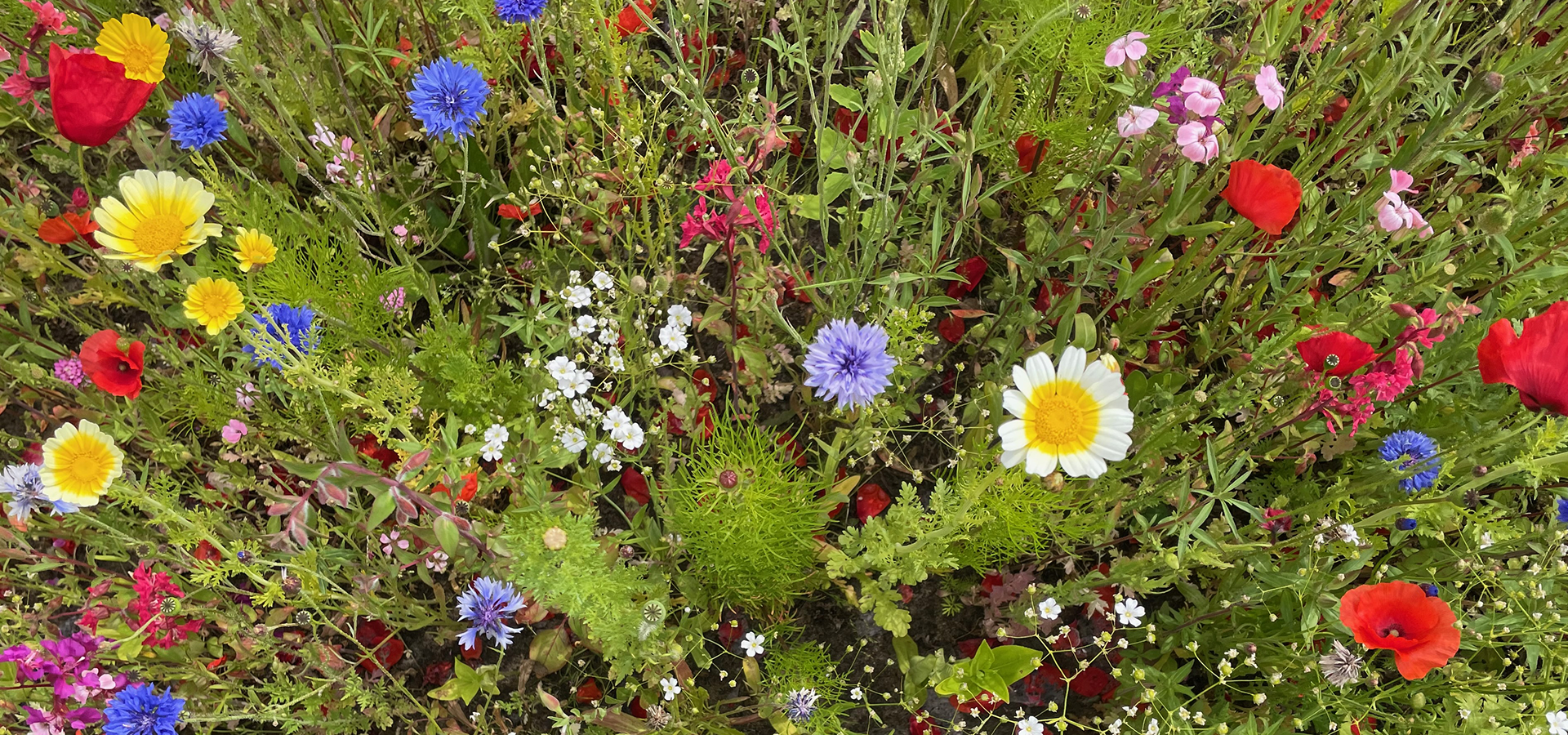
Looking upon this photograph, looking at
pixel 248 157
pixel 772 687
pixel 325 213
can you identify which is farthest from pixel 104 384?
pixel 772 687

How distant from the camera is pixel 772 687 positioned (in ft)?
6.36

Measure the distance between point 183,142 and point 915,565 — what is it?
1.88m

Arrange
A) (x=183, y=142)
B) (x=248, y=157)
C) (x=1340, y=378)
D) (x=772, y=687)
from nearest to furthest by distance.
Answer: (x=1340, y=378)
(x=183, y=142)
(x=772, y=687)
(x=248, y=157)

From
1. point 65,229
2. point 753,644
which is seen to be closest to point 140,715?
point 65,229

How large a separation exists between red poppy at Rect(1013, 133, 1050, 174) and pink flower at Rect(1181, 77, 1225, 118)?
65cm

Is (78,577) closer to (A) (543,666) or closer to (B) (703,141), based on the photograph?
(A) (543,666)

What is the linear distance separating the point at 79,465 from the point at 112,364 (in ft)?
0.86

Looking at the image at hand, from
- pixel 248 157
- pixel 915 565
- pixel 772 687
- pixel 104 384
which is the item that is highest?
pixel 248 157

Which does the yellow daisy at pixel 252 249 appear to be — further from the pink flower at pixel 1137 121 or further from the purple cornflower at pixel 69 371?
the pink flower at pixel 1137 121

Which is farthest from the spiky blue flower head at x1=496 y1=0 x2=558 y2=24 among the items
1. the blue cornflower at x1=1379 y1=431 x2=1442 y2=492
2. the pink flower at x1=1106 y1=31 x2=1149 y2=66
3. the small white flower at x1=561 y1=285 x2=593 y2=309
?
Result: the blue cornflower at x1=1379 y1=431 x2=1442 y2=492

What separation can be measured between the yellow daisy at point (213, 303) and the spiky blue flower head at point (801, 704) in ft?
4.45

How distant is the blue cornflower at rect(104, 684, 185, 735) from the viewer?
1.60 metres

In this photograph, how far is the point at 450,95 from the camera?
181cm

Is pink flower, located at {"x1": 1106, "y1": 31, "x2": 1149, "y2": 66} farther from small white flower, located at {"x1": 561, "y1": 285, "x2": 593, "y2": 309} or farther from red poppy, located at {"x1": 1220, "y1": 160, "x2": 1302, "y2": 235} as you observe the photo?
small white flower, located at {"x1": 561, "y1": 285, "x2": 593, "y2": 309}
